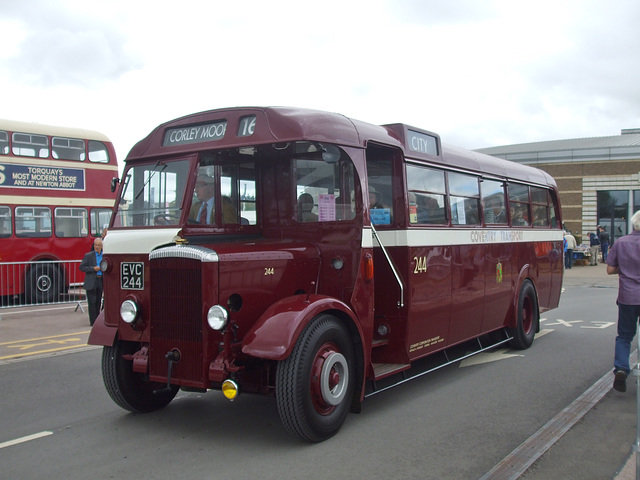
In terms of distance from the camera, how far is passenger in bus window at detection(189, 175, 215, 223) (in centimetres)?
566

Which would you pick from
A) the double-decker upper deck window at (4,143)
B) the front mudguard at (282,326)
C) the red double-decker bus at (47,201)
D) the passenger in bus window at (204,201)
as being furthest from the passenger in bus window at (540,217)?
the double-decker upper deck window at (4,143)

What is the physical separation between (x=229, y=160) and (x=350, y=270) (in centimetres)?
163

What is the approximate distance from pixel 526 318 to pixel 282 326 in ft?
19.5

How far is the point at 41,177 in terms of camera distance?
1686 cm

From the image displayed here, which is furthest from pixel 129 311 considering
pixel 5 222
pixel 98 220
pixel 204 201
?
pixel 98 220

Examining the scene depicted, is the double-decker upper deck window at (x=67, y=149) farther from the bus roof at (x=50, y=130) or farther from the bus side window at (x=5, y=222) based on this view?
the bus side window at (x=5, y=222)

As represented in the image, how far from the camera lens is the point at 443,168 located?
721 centimetres

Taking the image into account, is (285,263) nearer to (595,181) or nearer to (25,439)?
(25,439)

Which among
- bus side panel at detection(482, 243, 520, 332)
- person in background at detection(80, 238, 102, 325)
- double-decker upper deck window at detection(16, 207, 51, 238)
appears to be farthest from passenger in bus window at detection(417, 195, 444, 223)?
double-decker upper deck window at detection(16, 207, 51, 238)

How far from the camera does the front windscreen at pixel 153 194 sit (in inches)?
222

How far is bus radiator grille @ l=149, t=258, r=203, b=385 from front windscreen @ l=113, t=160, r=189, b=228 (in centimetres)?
61

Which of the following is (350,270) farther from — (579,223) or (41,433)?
(579,223)

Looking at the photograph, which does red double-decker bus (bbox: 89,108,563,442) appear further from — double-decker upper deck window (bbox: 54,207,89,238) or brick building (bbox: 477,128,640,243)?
brick building (bbox: 477,128,640,243)

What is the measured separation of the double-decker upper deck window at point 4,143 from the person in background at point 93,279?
229 inches
